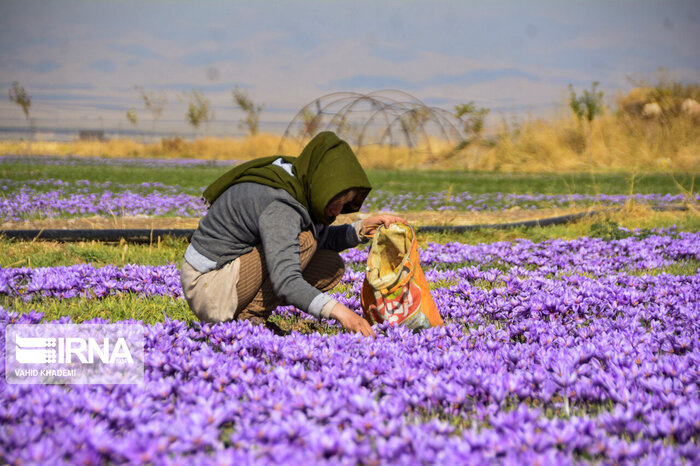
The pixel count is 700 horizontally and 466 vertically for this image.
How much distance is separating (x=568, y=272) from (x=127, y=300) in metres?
4.19

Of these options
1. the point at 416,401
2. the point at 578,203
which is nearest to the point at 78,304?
the point at 416,401

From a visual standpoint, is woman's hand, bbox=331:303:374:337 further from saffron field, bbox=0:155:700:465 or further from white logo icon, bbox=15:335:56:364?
white logo icon, bbox=15:335:56:364

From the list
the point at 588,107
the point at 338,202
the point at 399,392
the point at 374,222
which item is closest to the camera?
the point at 399,392

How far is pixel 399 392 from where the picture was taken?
8.60 ft

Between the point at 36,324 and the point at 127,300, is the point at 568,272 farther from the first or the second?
the point at 36,324

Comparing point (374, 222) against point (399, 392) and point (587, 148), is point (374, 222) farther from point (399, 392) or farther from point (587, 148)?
point (587, 148)

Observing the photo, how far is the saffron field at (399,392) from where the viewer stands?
208cm

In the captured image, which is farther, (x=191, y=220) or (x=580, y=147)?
(x=580, y=147)

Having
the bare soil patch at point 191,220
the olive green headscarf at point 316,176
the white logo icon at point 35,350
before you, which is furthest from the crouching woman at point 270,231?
the bare soil patch at point 191,220

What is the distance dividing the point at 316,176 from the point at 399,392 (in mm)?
1417

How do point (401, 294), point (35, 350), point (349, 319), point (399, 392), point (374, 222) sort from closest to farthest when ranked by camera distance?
point (399, 392) < point (35, 350) < point (349, 319) < point (401, 294) < point (374, 222)

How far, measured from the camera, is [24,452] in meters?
1.97

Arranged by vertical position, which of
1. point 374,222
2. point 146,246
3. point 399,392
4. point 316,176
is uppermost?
point 316,176

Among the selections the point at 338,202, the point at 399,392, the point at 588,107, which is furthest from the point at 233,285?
the point at 588,107
